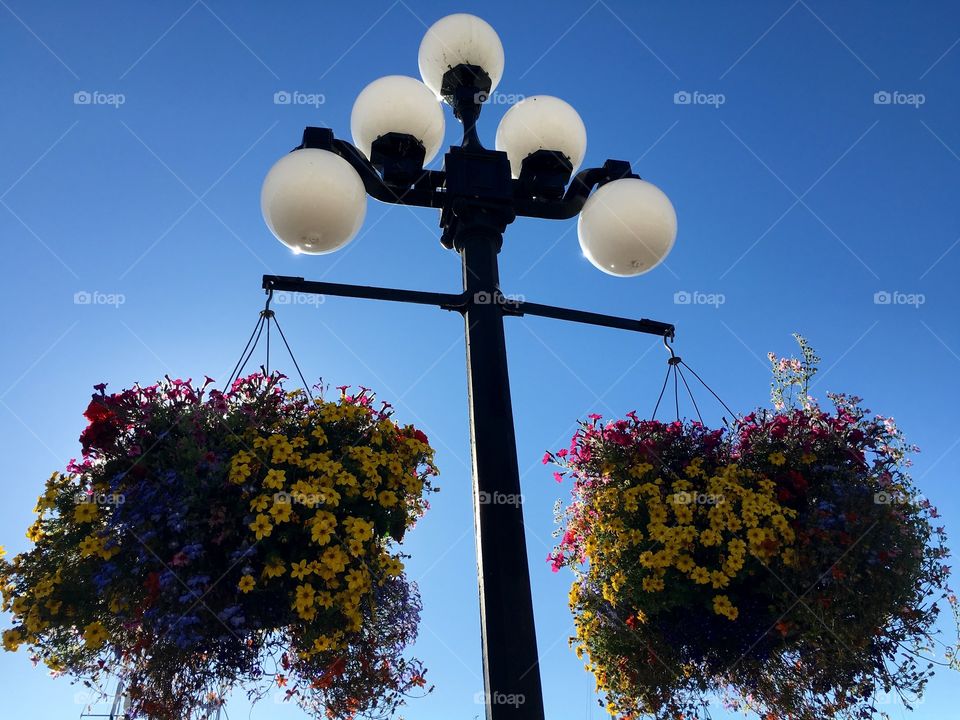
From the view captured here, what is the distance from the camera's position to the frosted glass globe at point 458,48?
3.61 m

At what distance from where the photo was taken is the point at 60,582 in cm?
261

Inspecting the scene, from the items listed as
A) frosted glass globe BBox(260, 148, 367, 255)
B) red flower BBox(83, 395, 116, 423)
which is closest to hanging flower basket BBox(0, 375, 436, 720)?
red flower BBox(83, 395, 116, 423)

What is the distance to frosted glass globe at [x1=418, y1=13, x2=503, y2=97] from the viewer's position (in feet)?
11.8

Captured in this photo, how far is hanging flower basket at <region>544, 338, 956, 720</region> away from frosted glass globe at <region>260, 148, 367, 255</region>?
4.82ft

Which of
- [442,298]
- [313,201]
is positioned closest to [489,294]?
[442,298]

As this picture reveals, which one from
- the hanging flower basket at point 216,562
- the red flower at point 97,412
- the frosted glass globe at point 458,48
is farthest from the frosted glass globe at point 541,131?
the red flower at point 97,412

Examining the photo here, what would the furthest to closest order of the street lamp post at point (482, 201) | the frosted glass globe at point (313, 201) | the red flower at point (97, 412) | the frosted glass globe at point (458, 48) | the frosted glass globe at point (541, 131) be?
the frosted glass globe at point (458, 48) → the frosted glass globe at point (541, 131) → the frosted glass globe at point (313, 201) → the red flower at point (97, 412) → the street lamp post at point (482, 201)

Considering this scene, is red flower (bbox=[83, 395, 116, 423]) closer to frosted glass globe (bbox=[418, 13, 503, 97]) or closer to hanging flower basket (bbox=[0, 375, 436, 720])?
hanging flower basket (bbox=[0, 375, 436, 720])

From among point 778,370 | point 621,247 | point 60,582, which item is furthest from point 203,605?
point 778,370

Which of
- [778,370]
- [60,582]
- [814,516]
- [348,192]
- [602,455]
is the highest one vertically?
[778,370]

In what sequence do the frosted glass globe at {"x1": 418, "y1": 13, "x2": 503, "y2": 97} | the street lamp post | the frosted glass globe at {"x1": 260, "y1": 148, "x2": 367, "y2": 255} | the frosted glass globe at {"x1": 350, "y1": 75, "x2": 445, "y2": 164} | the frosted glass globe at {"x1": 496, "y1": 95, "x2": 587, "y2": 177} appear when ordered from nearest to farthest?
1. the street lamp post
2. the frosted glass globe at {"x1": 260, "y1": 148, "x2": 367, "y2": 255}
3. the frosted glass globe at {"x1": 350, "y1": 75, "x2": 445, "y2": 164}
4. the frosted glass globe at {"x1": 496, "y1": 95, "x2": 587, "y2": 177}
5. the frosted glass globe at {"x1": 418, "y1": 13, "x2": 503, "y2": 97}

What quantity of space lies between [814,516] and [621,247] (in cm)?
139

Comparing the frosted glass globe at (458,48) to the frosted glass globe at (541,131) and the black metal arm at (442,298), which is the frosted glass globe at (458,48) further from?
the black metal arm at (442,298)

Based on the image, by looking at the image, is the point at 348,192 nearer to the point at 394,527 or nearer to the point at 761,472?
the point at 394,527
